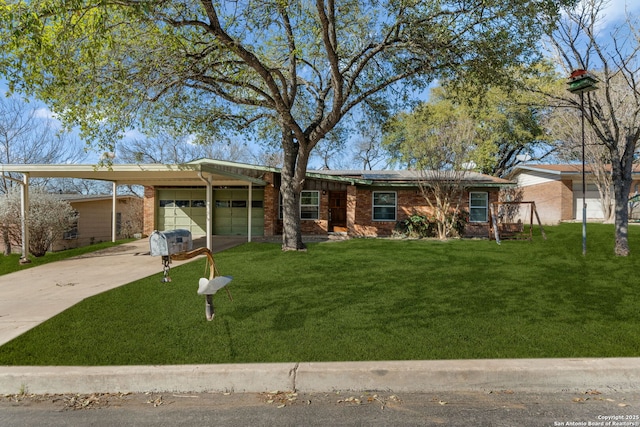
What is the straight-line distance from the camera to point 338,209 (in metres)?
18.6

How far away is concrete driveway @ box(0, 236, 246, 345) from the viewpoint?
5.58m

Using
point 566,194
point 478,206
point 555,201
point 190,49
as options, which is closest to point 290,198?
point 190,49

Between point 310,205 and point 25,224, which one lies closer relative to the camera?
point 25,224

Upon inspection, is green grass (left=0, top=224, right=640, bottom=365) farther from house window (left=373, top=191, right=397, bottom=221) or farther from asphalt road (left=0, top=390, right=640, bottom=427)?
house window (left=373, top=191, right=397, bottom=221)

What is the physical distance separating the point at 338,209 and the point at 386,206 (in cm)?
229

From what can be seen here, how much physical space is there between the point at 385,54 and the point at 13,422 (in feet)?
36.1

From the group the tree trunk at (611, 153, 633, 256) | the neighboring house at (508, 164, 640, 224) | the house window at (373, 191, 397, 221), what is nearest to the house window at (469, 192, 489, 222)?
the house window at (373, 191, 397, 221)

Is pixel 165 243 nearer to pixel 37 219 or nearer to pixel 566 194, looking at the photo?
pixel 37 219

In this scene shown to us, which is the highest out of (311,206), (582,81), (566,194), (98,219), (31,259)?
(582,81)

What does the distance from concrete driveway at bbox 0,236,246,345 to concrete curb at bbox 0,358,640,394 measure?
4.89ft

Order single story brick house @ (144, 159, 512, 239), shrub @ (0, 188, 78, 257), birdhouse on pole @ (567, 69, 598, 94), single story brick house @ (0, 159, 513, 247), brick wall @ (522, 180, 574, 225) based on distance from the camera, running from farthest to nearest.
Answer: brick wall @ (522, 180, 574, 225) → single story brick house @ (144, 159, 512, 239) → single story brick house @ (0, 159, 513, 247) → shrub @ (0, 188, 78, 257) → birdhouse on pole @ (567, 69, 598, 94)

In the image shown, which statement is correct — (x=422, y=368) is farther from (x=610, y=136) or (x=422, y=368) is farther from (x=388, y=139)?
(x=388, y=139)

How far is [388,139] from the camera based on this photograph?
1140 inches

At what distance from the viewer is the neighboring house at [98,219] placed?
18312 mm
